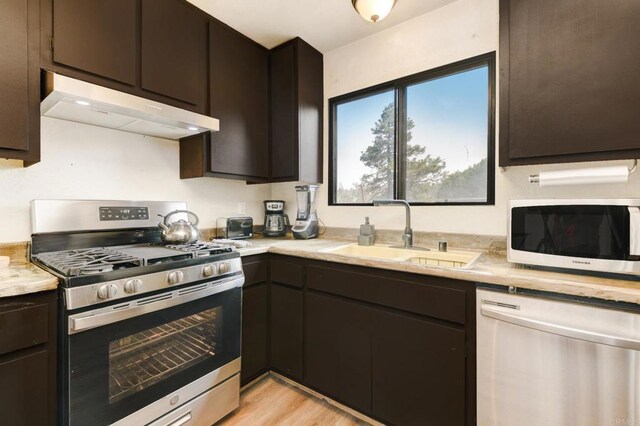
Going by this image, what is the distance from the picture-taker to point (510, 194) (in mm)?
1628

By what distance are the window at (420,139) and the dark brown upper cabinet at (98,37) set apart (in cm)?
148

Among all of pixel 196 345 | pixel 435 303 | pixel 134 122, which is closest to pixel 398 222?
pixel 435 303

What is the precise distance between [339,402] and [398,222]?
121 centimetres

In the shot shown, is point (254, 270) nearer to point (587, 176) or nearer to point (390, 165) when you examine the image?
point (390, 165)

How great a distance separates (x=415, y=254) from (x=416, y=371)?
2.27 feet

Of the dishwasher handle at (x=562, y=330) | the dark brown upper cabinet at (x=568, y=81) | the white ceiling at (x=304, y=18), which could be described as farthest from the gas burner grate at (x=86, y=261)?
the dark brown upper cabinet at (x=568, y=81)

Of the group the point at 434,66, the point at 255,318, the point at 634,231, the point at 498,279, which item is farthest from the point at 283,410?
the point at 434,66

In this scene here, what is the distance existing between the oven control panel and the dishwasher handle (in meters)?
1.96

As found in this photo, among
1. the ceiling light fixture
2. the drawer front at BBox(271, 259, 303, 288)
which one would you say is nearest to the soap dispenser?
the drawer front at BBox(271, 259, 303, 288)

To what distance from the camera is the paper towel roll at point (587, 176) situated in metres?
1.16

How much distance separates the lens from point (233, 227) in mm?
2230

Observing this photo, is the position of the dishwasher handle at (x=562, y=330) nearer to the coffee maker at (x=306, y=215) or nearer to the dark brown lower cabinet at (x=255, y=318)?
the dark brown lower cabinet at (x=255, y=318)

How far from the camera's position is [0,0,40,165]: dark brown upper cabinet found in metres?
1.15

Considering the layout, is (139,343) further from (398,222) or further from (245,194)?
(398,222)
